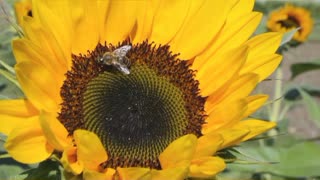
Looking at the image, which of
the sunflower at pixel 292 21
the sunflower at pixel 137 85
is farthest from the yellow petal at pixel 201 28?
the sunflower at pixel 292 21

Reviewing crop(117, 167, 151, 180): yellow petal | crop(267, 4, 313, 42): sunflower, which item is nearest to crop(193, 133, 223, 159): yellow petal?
crop(117, 167, 151, 180): yellow petal

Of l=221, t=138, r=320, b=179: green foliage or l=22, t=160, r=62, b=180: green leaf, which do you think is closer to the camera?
l=22, t=160, r=62, b=180: green leaf

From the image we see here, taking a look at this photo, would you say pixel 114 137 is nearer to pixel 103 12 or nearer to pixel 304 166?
pixel 103 12

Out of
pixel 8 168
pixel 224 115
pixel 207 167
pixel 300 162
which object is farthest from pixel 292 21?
pixel 207 167

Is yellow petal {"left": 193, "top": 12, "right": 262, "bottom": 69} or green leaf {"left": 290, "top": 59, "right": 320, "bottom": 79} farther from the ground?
green leaf {"left": 290, "top": 59, "right": 320, "bottom": 79}

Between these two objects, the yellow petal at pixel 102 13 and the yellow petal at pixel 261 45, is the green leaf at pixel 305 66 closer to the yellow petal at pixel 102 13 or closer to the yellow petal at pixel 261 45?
the yellow petal at pixel 261 45

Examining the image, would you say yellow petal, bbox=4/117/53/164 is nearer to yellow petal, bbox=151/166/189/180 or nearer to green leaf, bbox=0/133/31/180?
yellow petal, bbox=151/166/189/180

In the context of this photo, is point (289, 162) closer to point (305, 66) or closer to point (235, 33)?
point (305, 66)
